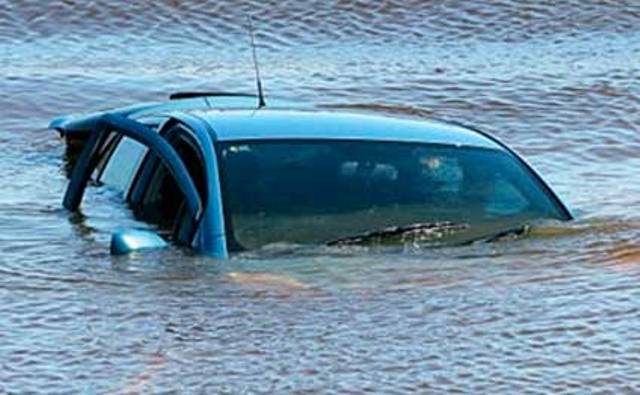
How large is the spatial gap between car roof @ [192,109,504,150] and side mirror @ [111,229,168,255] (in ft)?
1.76

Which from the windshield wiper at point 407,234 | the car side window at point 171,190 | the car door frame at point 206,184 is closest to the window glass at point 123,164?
the car side window at point 171,190

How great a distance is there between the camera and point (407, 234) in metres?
8.88

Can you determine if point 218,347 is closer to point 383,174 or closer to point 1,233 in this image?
point 383,174

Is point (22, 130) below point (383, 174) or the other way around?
below

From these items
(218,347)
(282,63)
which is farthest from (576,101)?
(218,347)

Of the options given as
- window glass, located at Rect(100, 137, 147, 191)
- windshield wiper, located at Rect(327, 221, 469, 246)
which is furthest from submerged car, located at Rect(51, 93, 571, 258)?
window glass, located at Rect(100, 137, 147, 191)

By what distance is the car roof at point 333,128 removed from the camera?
9078mm

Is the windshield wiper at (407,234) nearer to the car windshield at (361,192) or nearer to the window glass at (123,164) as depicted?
the car windshield at (361,192)

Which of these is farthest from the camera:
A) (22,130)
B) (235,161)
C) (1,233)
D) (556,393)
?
(22,130)

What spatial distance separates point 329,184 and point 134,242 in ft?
2.97

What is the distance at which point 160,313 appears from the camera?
27.3 ft

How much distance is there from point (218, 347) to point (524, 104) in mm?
8858

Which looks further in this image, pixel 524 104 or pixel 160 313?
pixel 524 104

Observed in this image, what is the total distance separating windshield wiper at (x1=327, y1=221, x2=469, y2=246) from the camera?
8750 mm
